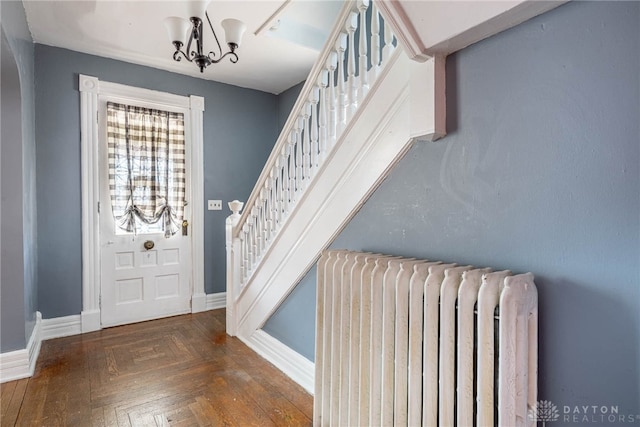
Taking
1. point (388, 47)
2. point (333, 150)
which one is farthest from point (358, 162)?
point (388, 47)

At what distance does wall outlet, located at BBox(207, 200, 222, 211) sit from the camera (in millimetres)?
3762

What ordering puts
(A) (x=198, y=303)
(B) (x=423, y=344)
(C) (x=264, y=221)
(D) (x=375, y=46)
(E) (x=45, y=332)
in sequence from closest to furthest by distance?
1. (B) (x=423, y=344)
2. (D) (x=375, y=46)
3. (C) (x=264, y=221)
4. (E) (x=45, y=332)
5. (A) (x=198, y=303)

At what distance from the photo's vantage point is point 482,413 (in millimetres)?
1029

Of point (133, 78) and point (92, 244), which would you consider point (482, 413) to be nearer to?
point (92, 244)

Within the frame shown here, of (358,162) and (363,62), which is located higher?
(363,62)

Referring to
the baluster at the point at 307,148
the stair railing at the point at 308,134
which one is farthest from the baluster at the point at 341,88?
the baluster at the point at 307,148

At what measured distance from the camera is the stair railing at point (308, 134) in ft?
5.65

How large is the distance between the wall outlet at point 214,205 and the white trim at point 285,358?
1617 millimetres

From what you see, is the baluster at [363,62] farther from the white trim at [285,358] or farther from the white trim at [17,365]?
the white trim at [17,365]

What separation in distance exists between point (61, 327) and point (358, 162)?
307cm

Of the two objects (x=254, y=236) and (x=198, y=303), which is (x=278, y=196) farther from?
(x=198, y=303)
